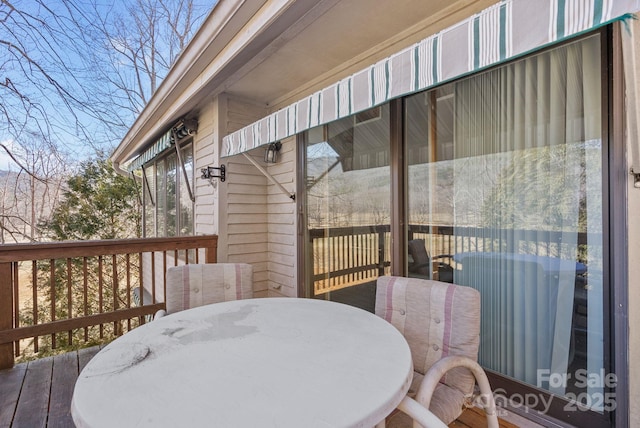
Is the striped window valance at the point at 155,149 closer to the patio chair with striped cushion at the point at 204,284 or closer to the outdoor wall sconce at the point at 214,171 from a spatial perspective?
the outdoor wall sconce at the point at 214,171

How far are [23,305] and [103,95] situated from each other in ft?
18.7

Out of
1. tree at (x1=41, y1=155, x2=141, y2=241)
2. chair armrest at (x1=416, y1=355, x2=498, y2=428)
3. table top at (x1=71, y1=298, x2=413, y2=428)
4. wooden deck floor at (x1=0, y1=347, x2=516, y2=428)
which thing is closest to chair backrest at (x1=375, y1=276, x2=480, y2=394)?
chair armrest at (x1=416, y1=355, x2=498, y2=428)

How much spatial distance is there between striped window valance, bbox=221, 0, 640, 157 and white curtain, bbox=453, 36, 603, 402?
766 mm

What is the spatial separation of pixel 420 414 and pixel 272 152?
3.28 m

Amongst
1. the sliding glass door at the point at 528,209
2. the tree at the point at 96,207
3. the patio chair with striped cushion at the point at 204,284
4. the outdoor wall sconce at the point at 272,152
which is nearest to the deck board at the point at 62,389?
the patio chair with striped cushion at the point at 204,284

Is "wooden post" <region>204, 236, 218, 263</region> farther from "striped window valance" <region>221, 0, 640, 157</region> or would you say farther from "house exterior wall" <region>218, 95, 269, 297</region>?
"striped window valance" <region>221, 0, 640, 157</region>

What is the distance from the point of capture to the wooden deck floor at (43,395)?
171cm

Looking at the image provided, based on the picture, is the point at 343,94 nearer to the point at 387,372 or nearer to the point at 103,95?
the point at 387,372

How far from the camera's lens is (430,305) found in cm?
143

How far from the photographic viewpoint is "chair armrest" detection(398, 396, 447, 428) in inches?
32.7

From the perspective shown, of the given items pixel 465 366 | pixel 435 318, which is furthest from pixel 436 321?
pixel 465 366

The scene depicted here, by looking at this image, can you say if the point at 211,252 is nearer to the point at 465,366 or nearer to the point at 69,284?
the point at 69,284

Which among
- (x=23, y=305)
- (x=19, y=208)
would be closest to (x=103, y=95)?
(x=19, y=208)

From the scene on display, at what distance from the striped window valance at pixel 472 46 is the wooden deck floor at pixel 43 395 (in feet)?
6.29
